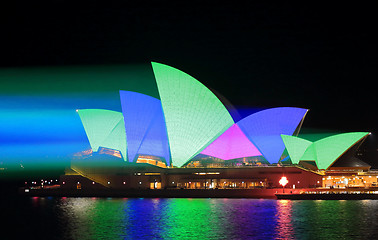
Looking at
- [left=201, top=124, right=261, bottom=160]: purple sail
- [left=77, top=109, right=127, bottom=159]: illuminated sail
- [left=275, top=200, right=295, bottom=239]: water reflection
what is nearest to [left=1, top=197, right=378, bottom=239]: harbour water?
[left=275, top=200, right=295, bottom=239]: water reflection

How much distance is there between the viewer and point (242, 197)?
57562 mm

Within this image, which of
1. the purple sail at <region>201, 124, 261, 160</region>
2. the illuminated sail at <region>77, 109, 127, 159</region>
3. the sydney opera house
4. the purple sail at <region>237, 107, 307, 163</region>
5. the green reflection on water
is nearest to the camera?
the green reflection on water

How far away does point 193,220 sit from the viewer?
122ft

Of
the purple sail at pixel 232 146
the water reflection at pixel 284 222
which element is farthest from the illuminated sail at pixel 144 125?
the water reflection at pixel 284 222

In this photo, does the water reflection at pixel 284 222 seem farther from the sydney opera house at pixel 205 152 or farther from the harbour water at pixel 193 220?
the sydney opera house at pixel 205 152

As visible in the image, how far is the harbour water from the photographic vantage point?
31938 mm

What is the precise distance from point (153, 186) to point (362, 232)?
33552 millimetres

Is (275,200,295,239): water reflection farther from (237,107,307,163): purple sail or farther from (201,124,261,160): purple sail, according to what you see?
(201,124,261,160): purple sail

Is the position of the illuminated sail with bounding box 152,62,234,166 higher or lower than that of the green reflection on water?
higher

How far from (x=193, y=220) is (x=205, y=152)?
23.0 metres

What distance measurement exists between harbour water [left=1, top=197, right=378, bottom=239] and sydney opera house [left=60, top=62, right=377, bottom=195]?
31.0 feet

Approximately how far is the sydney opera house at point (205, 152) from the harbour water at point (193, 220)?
9.44 m

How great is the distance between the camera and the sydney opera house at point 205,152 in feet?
183

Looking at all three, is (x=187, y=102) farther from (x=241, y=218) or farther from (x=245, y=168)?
(x=241, y=218)
